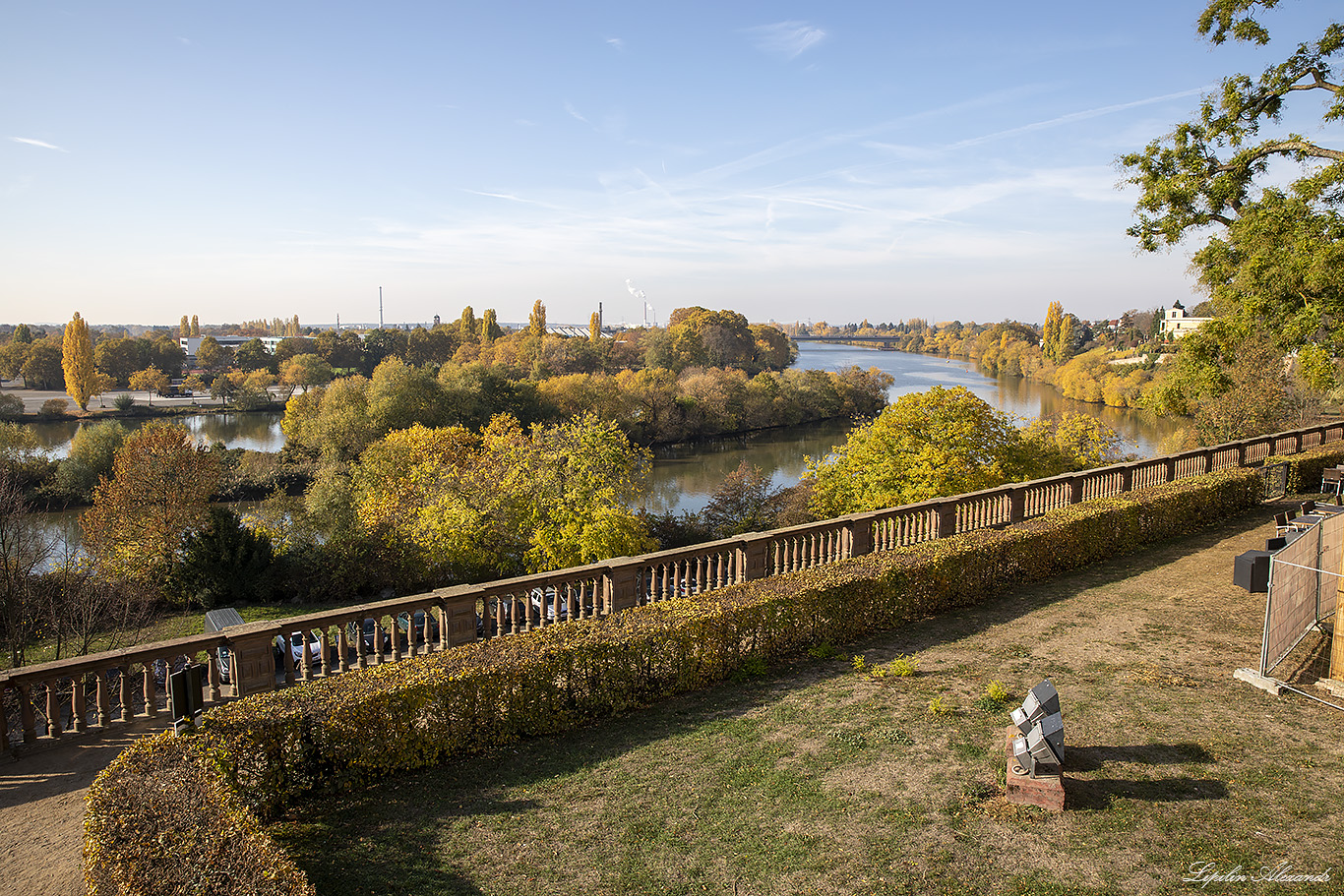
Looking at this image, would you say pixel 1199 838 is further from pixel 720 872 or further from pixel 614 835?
pixel 614 835

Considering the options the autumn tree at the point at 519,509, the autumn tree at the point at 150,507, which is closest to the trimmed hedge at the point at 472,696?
the autumn tree at the point at 519,509

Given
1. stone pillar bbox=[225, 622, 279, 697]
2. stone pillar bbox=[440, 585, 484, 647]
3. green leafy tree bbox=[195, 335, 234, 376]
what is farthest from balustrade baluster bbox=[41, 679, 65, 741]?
green leafy tree bbox=[195, 335, 234, 376]

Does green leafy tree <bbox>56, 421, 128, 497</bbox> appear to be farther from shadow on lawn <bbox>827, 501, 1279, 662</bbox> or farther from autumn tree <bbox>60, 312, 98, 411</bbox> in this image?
shadow on lawn <bbox>827, 501, 1279, 662</bbox>

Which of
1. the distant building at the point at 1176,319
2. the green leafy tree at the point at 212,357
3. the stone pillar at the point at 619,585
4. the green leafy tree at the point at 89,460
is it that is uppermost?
the distant building at the point at 1176,319

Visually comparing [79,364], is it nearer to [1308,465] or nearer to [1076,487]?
[1076,487]

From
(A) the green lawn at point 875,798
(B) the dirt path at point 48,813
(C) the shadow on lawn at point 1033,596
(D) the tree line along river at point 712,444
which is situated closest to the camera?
(A) the green lawn at point 875,798

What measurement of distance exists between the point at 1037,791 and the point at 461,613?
5.24 metres

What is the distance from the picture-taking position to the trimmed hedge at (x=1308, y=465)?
57.7ft

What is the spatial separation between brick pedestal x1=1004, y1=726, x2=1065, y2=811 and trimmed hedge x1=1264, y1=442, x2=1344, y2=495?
15766mm

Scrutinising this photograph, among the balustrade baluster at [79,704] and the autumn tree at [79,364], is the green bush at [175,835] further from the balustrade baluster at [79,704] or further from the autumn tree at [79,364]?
the autumn tree at [79,364]

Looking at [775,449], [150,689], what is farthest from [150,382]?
[150,689]

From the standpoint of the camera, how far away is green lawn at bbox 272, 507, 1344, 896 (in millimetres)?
4969

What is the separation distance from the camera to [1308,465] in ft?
59.1

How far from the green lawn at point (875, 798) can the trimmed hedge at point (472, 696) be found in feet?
0.90
